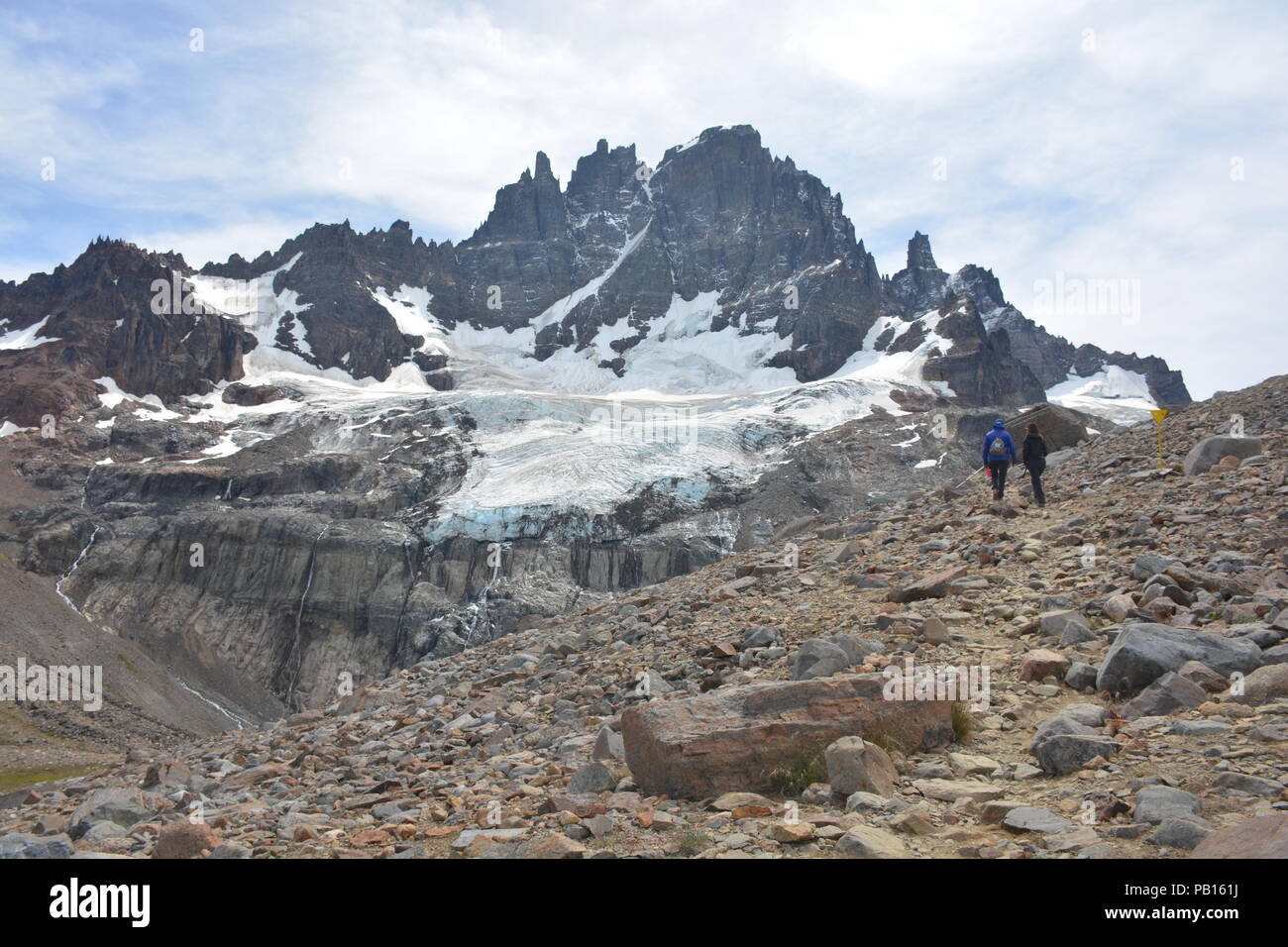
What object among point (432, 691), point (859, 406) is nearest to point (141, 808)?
point (432, 691)

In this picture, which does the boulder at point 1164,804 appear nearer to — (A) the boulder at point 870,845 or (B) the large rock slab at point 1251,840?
(B) the large rock slab at point 1251,840

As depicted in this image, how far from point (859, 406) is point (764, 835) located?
16035 centimetres

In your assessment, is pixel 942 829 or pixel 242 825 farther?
pixel 242 825

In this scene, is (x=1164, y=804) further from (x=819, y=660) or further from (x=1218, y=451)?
(x=1218, y=451)

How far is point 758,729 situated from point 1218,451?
1430 centimetres

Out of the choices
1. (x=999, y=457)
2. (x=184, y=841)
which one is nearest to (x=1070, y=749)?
(x=184, y=841)

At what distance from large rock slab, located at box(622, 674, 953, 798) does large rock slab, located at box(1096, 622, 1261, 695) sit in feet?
5.67

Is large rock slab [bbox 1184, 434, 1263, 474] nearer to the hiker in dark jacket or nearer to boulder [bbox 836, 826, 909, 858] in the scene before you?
the hiker in dark jacket

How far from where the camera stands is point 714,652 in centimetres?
1341

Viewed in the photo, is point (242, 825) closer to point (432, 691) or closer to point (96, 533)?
point (432, 691)

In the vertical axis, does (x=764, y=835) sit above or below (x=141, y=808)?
above

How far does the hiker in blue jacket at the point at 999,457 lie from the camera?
21.0 metres
